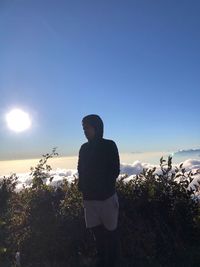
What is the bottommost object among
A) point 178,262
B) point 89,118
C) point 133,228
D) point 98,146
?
point 178,262

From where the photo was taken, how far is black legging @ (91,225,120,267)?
574 centimetres

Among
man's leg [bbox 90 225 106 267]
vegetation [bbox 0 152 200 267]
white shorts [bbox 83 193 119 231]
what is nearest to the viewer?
white shorts [bbox 83 193 119 231]

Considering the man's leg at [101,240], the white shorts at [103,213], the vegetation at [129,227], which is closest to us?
the white shorts at [103,213]

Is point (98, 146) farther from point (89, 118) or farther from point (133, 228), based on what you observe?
point (133, 228)

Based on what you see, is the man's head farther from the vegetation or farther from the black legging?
the vegetation

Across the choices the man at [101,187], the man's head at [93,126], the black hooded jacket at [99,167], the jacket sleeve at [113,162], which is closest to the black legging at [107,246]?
the man at [101,187]

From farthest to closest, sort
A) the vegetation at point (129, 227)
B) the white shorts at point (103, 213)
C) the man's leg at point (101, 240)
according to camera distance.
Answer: the vegetation at point (129, 227)
the man's leg at point (101, 240)
the white shorts at point (103, 213)

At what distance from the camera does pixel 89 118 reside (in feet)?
19.0

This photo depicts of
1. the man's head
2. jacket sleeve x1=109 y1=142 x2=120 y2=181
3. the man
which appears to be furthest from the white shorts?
the man's head

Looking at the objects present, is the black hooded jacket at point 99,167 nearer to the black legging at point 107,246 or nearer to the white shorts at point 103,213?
the white shorts at point 103,213

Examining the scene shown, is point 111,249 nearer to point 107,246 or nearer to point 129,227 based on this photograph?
point 107,246

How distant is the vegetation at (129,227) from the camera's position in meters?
6.95

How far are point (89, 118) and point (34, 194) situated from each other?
3323 millimetres

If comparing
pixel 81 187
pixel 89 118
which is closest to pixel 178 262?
pixel 81 187
